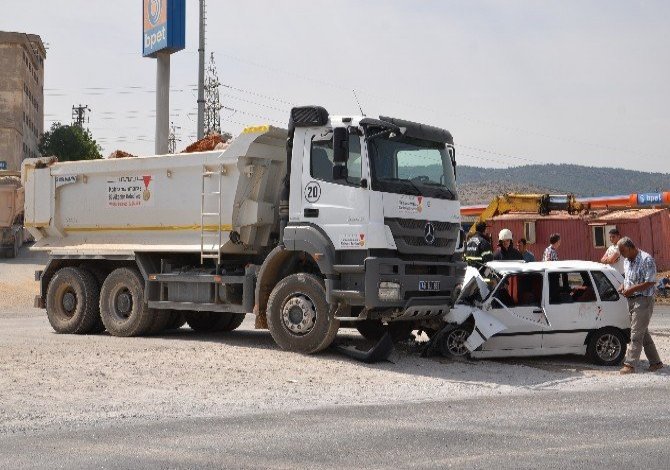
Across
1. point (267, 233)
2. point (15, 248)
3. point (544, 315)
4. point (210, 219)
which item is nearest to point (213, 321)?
point (210, 219)

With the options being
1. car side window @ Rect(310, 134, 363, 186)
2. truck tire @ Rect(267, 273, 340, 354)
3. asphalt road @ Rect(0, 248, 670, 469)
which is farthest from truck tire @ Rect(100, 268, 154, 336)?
car side window @ Rect(310, 134, 363, 186)

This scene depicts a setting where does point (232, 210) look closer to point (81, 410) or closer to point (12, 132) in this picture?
point (81, 410)

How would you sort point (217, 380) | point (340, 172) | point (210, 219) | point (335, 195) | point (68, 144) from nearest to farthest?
point (217, 380) < point (340, 172) < point (335, 195) < point (210, 219) < point (68, 144)

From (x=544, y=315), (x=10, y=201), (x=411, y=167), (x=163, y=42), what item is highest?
(x=163, y=42)

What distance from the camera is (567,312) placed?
12.5 metres

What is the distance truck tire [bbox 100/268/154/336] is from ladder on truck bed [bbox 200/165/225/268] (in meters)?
1.59

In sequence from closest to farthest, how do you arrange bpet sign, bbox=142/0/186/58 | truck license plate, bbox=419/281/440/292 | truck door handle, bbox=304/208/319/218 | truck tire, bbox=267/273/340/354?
truck license plate, bbox=419/281/440/292, truck tire, bbox=267/273/340/354, truck door handle, bbox=304/208/319/218, bpet sign, bbox=142/0/186/58

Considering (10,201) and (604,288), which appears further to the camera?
(10,201)

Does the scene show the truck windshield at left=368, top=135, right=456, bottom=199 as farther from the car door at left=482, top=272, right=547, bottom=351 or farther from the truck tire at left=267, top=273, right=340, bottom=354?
the truck tire at left=267, top=273, right=340, bottom=354

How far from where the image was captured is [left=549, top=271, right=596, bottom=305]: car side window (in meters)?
12.6

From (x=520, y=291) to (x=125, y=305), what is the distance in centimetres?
Result: 681

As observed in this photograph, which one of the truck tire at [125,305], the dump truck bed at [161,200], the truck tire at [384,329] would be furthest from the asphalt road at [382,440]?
the truck tire at [125,305]

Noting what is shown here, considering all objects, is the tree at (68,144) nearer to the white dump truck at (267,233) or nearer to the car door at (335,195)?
the white dump truck at (267,233)

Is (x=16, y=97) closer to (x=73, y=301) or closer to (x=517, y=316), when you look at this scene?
(x=73, y=301)
